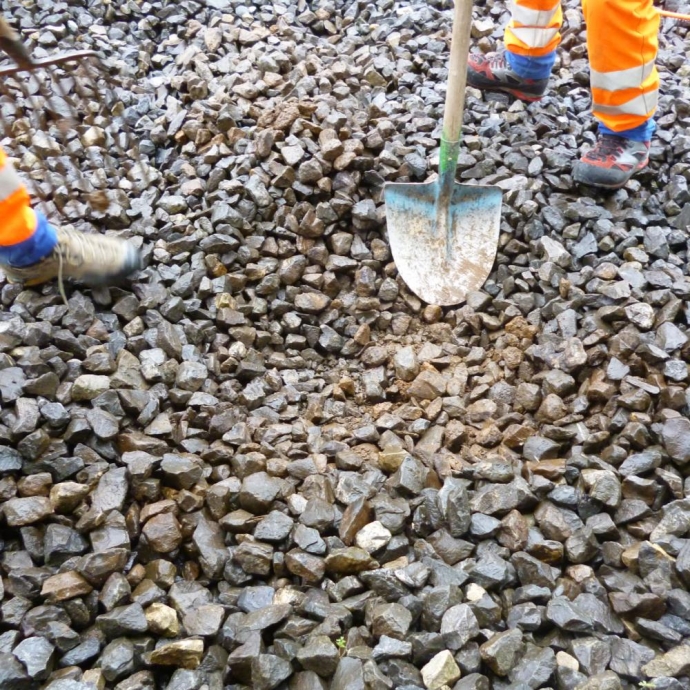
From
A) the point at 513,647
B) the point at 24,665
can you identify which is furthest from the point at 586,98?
the point at 24,665

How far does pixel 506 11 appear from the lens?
3.82 metres

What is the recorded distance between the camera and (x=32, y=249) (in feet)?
6.82

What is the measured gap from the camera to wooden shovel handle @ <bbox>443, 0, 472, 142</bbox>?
2396 millimetres

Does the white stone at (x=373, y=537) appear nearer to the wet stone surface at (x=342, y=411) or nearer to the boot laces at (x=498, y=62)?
the wet stone surface at (x=342, y=411)

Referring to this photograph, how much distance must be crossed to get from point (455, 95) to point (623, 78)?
0.69 meters

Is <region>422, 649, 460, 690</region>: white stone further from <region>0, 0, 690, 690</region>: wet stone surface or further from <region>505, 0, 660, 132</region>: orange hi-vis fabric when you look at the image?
<region>505, 0, 660, 132</region>: orange hi-vis fabric

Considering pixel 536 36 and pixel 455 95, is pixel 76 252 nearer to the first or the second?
pixel 455 95

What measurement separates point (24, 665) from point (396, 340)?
1610 mm

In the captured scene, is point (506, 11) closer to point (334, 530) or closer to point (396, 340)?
point (396, 340)

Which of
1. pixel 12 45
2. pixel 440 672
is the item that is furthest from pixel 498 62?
pixel 440 672

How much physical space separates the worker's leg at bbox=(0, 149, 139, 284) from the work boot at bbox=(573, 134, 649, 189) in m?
1.84

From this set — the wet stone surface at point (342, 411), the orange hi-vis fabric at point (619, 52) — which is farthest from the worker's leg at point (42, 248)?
the orange hi-vis fabric at point (619, 52)

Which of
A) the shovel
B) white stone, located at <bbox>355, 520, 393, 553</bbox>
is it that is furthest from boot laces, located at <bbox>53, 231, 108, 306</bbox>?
white stone, located at <bbox>355, 520, 393, 553</bbox>

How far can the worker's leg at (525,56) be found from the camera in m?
3.04
